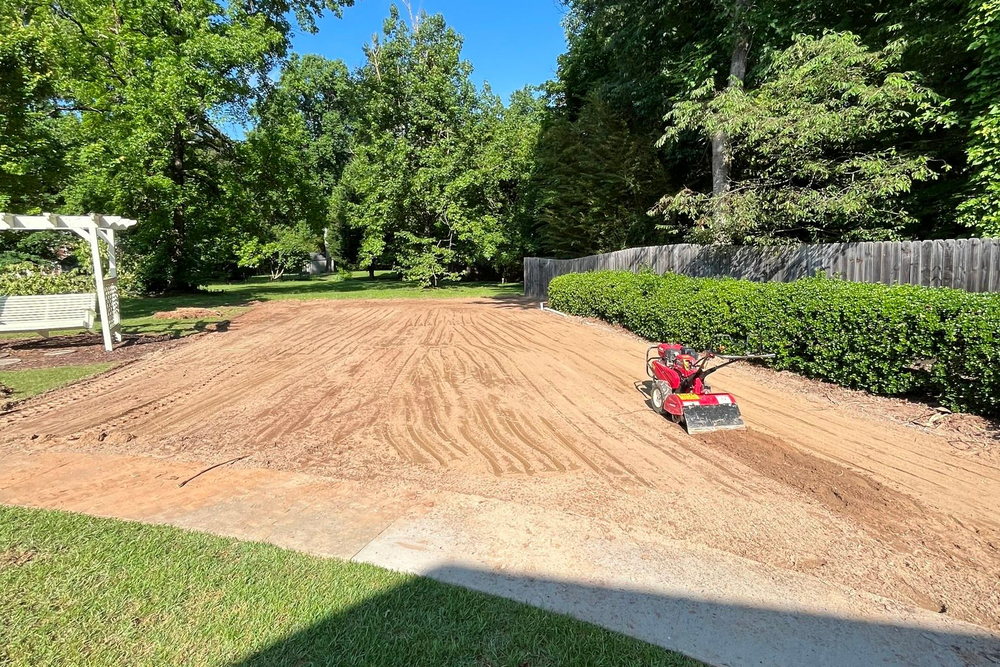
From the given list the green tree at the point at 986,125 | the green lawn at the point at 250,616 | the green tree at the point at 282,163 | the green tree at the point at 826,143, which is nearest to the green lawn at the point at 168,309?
the green tree at the point at 282,163

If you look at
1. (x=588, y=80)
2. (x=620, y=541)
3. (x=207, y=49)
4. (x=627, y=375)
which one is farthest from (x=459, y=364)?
(x=588, y=80)

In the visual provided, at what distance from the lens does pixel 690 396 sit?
5.14 metres

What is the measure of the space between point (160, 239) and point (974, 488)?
26.9 metres

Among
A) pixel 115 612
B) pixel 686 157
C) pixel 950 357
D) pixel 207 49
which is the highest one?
pixel 207 49

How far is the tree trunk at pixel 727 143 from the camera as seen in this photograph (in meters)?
11.1

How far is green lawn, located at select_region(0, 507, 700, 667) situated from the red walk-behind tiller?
311cm

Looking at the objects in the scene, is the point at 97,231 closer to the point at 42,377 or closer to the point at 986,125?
the point at 42,377

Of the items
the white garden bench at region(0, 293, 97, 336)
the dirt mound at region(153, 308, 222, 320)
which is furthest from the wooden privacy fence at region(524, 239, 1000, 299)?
the dirt mound at region(153, 308, 222, 320)

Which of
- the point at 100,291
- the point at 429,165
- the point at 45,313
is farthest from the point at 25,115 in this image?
the point at 429,165

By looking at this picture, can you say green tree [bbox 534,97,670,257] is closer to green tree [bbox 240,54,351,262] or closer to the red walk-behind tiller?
green tree [bbox 240,54,351,262]

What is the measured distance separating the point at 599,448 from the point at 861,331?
374 cm

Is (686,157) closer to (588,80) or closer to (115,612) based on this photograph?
(588,80)

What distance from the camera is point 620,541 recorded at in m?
3.17

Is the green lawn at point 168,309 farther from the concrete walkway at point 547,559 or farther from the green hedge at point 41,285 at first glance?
the concrete walkway at point 547,559
